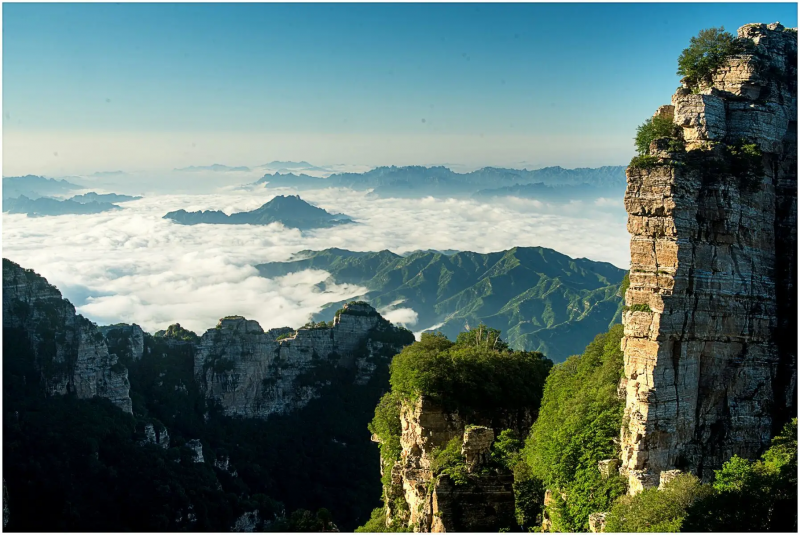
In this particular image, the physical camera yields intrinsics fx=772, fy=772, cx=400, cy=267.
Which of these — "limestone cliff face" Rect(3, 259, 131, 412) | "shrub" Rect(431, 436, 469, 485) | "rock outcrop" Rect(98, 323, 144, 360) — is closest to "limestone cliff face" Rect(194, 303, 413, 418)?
"rock outcrop" Rect(98, 323, 144, 360)

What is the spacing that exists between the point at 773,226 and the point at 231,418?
7918 cm

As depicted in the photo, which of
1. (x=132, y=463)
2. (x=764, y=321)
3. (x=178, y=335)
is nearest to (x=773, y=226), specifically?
(x=764, y=321)

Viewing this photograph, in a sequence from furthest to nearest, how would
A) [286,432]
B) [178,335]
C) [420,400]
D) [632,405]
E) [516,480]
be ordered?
[178,335]
[286,432]
[420,400]
[516,480]
[632,405]

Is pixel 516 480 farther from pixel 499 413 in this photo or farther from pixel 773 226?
pixel 773 226

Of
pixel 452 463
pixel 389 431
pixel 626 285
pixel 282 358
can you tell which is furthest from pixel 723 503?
pixel 282 358

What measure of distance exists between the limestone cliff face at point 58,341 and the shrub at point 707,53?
6496 centimetres

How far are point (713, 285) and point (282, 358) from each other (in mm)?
79382

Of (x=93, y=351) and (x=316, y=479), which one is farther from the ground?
(x=93, y=351)

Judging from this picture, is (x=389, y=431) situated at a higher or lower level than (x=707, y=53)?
lower

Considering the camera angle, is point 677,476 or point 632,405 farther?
point 632,405

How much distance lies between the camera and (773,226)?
2708 cm

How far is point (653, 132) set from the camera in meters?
28.4

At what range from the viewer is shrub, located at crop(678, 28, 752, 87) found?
28750mm

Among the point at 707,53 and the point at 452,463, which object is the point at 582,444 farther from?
the point at 707,53
